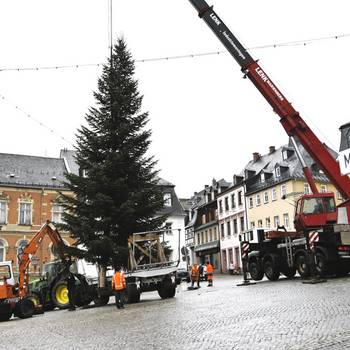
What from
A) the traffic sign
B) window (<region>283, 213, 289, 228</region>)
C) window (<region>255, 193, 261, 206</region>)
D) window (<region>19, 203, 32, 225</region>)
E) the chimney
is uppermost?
the chimney

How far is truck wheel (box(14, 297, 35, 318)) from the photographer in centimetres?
1839

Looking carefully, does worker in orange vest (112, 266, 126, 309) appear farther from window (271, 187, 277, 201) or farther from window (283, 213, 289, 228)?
window (271, 187, 277, 201)

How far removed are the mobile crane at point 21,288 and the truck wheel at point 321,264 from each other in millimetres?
11014

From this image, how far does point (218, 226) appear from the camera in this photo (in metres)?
65.1

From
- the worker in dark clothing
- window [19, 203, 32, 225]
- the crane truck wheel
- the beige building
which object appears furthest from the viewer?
the beige building

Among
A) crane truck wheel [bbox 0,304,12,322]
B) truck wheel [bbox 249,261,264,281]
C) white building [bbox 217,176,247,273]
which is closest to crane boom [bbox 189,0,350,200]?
truck wheel [bbox 249,261,264,281]

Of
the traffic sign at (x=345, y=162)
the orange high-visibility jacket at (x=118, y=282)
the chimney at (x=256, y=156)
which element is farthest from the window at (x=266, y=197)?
the traffic sign at (x=345, y=162)

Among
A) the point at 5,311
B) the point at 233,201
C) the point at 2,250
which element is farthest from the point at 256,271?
the point at 233,201

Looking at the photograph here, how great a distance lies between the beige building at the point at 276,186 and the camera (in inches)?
1937

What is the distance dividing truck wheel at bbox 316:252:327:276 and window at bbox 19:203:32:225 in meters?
34.5

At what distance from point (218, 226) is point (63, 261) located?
44.5 meters

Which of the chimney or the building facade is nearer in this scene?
the building facade

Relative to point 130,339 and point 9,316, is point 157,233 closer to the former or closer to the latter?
point 9,316

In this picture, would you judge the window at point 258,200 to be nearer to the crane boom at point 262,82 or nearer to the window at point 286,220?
the window at point 286,220
